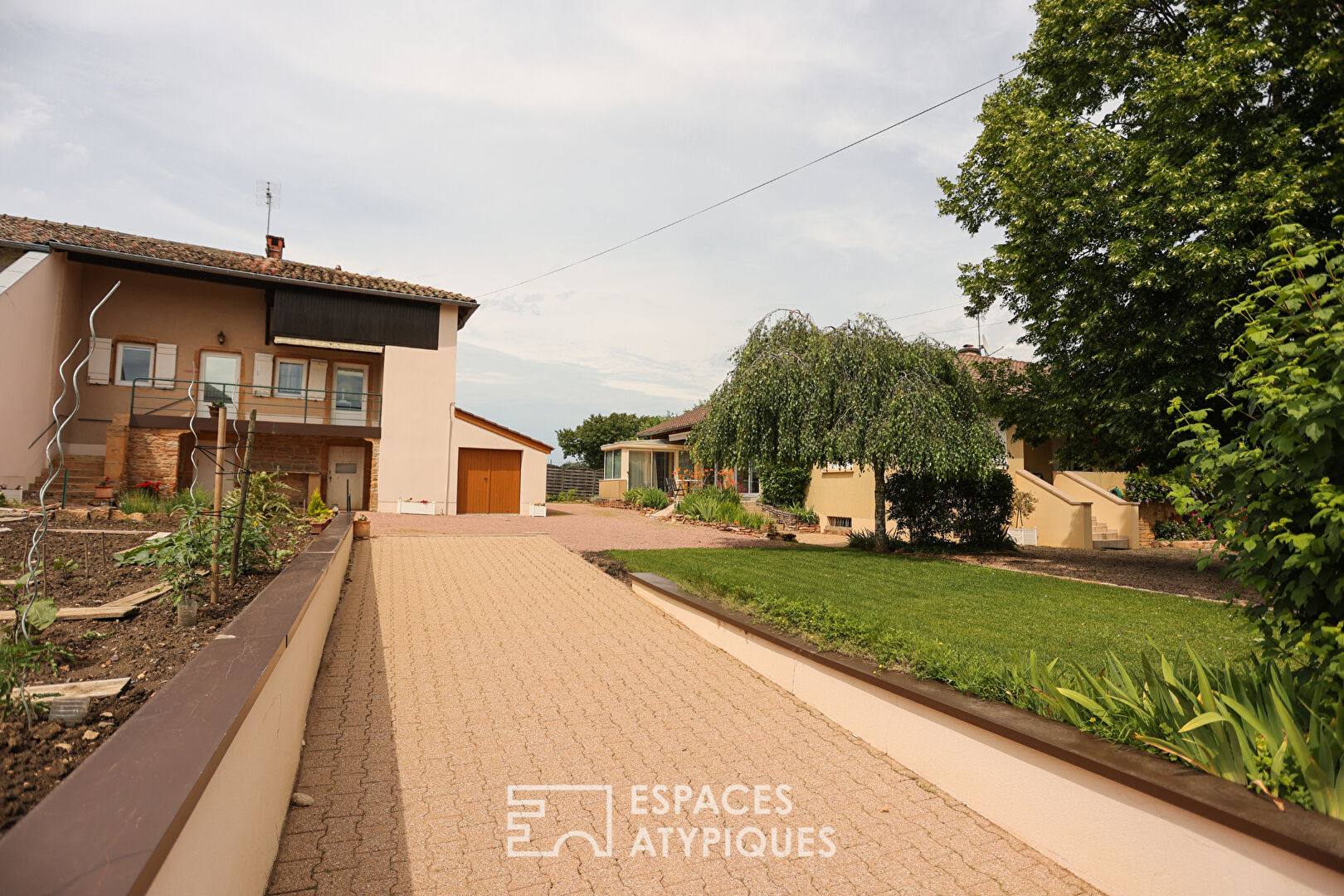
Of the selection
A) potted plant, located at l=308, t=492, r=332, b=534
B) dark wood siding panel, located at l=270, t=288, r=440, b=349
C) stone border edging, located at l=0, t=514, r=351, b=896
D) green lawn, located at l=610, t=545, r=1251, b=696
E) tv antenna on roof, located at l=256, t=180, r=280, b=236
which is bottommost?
green lawn, located at l=610, t=545, r=1251, b=696

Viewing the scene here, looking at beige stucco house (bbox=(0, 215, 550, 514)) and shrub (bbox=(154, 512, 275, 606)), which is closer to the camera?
shrub (bbox=(154, 512, 275, 606))

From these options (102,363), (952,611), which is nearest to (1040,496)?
(952,611)

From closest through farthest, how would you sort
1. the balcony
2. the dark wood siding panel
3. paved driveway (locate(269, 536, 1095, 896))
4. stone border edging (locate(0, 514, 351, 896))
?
stone border edging (locate(0, 514, 351, 896)) → paved driveway (locate(269, 536, 1095, 896)) → the balcony → the dark wood siding panel

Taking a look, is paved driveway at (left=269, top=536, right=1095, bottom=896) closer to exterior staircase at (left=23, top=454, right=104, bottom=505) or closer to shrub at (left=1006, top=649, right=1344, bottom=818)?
shrub at (left=1006, top=649, right=1344, bottom=818)

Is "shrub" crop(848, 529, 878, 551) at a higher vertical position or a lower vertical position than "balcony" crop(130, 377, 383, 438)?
lower

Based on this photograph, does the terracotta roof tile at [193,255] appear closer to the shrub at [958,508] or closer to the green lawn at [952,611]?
the green lawn at [952,611]

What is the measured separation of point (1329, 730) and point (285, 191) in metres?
26.8

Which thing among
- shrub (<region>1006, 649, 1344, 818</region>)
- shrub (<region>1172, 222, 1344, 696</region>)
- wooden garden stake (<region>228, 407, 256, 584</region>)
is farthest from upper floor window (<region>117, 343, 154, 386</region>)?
shrub (<region>1172, 222, 1344, 696</region>)

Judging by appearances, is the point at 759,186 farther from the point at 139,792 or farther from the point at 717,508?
the point at 139,792

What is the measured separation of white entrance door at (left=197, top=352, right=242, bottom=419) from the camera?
60.4 feet

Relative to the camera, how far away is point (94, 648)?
3.88m

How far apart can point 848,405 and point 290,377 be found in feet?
52.2

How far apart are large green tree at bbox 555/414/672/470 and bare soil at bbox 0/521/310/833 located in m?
39.9

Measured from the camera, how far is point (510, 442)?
2134 centimetres
